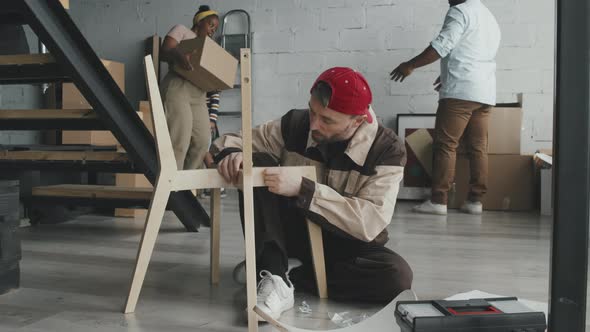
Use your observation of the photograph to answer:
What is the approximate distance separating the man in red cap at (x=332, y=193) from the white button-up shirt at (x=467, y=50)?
7.11 ft

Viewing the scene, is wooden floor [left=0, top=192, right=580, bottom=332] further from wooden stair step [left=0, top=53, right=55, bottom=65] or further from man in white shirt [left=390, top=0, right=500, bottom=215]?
wooden stair step [left=0, top=53, right=55, bottom=65]

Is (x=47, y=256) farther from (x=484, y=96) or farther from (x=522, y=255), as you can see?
(x=484, y=96)

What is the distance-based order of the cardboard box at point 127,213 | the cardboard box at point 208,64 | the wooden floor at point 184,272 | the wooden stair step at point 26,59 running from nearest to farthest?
the wooden floor at point 184,272, the wooden stair step at point 26,59, the cardboard box at point 208,64, the cardboard box at point 127,213

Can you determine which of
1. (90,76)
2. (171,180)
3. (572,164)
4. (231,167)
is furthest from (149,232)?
(572,164)

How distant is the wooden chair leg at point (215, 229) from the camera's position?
1815 mm

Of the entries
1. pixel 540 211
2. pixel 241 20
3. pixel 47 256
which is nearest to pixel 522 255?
pixel 540 211

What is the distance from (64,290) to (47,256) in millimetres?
594

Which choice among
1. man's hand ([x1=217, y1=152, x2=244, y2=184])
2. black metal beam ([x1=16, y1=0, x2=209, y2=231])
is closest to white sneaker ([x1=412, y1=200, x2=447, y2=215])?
black metal beam ([x1=16, y1=0, x2=209, y2=231])

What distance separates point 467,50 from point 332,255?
244 cm

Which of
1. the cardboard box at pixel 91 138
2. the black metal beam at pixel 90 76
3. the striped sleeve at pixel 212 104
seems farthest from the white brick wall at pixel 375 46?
the black metal beam at pixel 90 76

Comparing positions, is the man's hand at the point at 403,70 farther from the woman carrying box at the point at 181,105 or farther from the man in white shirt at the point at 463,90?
the woman carrying box at the point at 181,105

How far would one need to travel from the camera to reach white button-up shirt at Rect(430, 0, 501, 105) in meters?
3.65

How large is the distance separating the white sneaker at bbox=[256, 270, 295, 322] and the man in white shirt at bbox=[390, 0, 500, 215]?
2.46 metres

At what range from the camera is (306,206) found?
5.01 feet
